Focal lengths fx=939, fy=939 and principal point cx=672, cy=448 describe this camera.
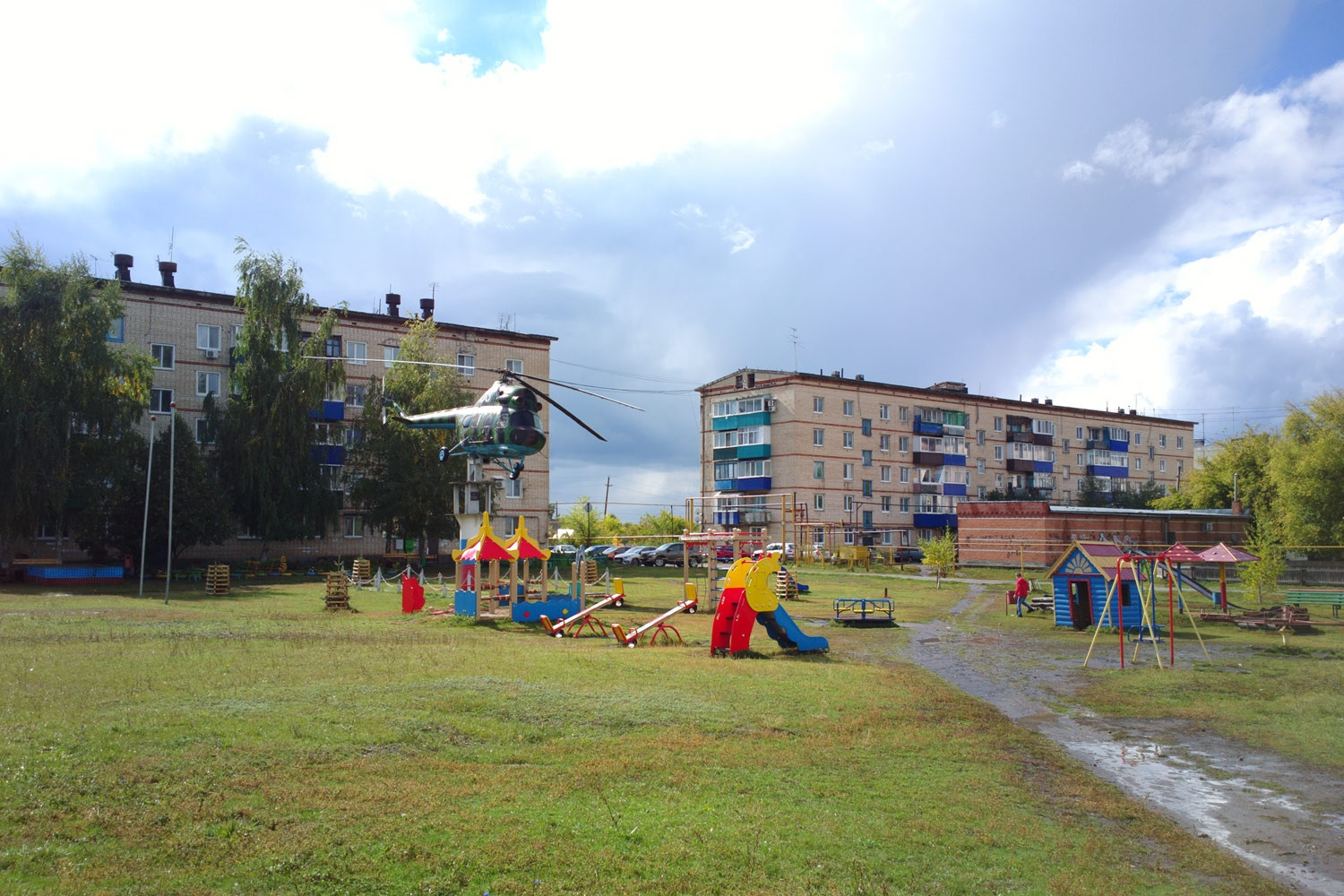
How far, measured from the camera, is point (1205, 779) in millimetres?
10391

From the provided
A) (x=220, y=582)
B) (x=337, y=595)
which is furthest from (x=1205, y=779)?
(x=220, y=582)

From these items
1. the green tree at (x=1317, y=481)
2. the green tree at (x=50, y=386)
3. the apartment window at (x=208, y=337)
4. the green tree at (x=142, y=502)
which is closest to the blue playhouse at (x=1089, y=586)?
the green tree at (x=1317, y=481)

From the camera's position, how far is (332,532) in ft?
167

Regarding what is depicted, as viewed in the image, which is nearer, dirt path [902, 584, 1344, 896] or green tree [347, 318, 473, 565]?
dirt path [902, 584, 1344, 896]

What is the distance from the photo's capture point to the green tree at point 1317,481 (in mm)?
43812

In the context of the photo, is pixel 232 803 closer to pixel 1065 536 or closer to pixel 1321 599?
pixel 1321 599

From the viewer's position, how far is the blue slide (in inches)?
738

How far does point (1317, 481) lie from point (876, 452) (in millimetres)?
30384

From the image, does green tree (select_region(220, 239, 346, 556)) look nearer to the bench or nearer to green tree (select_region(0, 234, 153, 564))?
green tree (select_region(0, 234, 153, 564))

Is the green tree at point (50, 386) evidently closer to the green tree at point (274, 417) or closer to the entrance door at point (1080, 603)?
the green tree at point (274, 417)

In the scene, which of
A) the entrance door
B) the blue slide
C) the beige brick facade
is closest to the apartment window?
the beige brick facade

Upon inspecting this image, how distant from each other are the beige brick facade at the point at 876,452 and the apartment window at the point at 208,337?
105ft

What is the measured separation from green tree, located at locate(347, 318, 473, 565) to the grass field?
106 feet

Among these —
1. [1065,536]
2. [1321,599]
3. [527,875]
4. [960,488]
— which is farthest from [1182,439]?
[527,875]
